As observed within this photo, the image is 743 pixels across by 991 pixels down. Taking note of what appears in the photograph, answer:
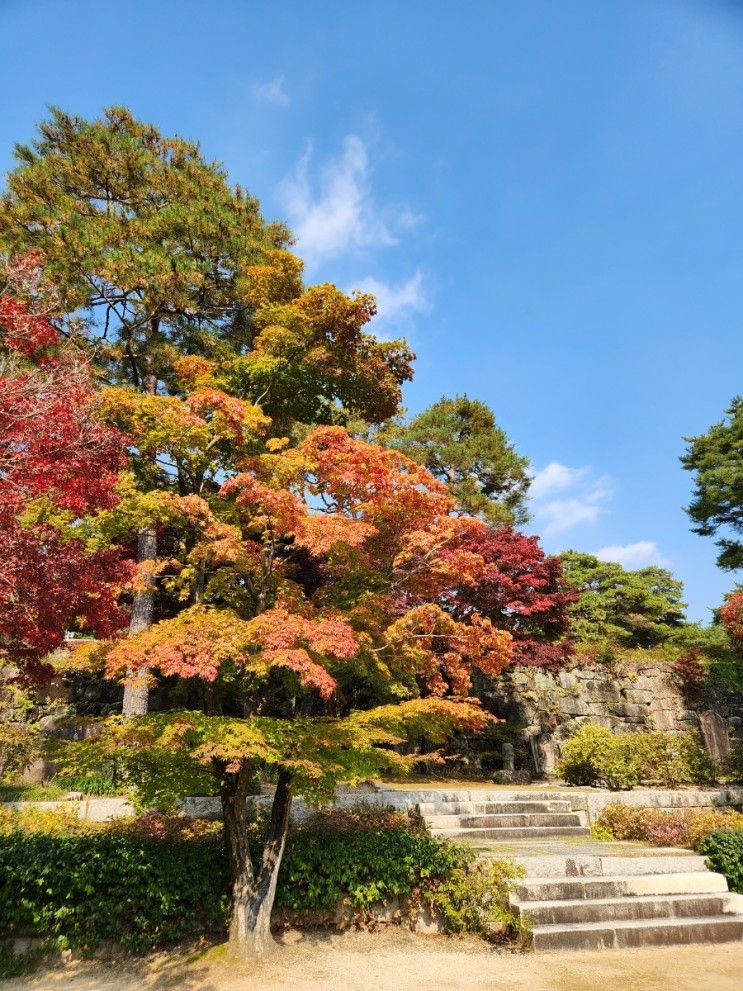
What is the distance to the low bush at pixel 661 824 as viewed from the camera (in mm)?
8633

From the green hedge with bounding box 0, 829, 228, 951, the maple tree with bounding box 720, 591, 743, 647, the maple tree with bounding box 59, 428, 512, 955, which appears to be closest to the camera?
the maple tree with bounding box 59, 428, 512, 955

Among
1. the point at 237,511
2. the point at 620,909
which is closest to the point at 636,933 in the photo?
the point at 620,909

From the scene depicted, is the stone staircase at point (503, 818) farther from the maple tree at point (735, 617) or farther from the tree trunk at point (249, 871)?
the maple tree at point (735, 617)

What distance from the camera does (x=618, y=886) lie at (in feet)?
23.4

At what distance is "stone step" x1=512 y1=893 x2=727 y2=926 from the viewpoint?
21.4 feet

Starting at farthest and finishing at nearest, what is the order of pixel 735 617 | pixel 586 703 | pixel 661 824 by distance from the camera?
pixel 586 703 < pixel 735 617 < pixel 661 824

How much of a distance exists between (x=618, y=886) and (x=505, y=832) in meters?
1.99

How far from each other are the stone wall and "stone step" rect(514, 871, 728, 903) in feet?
24.2

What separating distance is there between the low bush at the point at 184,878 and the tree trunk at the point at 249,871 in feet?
1.63

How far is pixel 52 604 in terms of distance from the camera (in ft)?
15.7

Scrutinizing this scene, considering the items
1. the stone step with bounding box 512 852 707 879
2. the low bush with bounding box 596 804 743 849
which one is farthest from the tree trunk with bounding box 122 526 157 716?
the low bush with bounding box 596 804 743 849

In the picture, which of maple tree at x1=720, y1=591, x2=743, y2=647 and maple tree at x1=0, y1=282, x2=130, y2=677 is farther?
maple tree at x1=720, y1=591, x2=743, y2=647

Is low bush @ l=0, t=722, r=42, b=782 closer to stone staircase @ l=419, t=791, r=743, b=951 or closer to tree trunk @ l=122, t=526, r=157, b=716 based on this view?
tree trunk @ l=122, t=526, r=157, b=716

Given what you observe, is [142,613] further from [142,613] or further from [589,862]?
[589,862]
